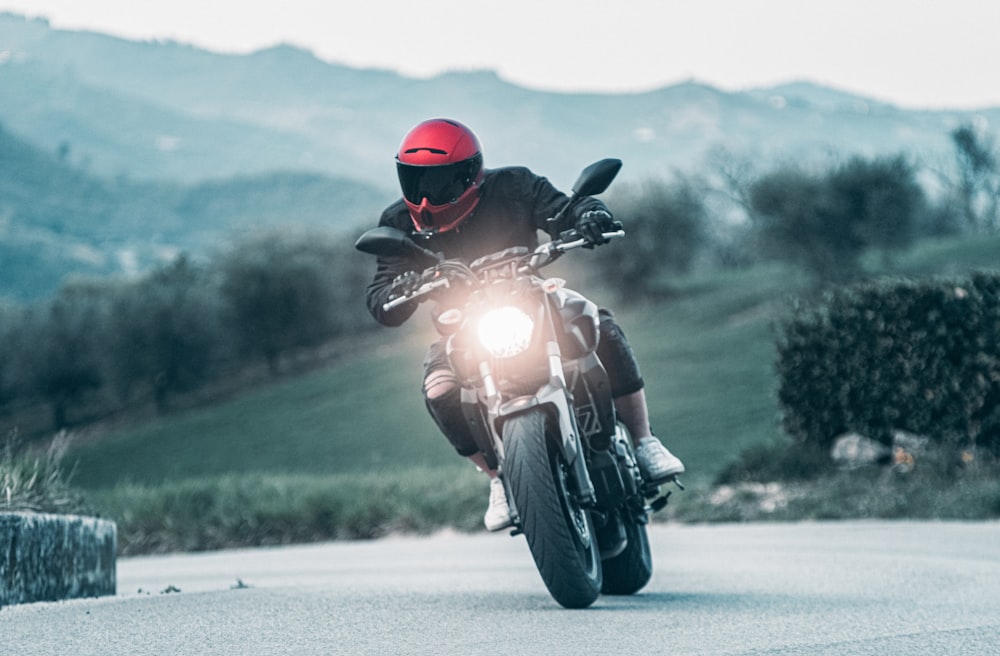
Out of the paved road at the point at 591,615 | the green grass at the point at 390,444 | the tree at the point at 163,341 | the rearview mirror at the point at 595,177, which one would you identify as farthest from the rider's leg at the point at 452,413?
the tree at the point at 163,341

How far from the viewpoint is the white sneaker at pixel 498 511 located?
6.35 m

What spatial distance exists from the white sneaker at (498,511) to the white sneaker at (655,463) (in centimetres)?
75

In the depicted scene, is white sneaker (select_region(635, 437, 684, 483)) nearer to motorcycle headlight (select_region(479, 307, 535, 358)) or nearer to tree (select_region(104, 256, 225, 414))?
motorcycle headlight (select_region(479, 307, 535, 358))

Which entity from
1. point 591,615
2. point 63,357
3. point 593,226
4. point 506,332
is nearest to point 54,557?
point 506,332

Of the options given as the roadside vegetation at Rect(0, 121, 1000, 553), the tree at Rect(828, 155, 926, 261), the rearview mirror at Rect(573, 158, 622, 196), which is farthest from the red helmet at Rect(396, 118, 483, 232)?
the tree at Rect(828, 155, 926, 261)

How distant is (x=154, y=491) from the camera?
1936cm

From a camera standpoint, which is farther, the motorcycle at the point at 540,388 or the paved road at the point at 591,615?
the motorcycle at the point at 540,388

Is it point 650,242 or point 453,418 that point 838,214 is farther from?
point 453,418

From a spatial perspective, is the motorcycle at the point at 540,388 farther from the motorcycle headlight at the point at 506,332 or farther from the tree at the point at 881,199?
the tree at the point at 881,199

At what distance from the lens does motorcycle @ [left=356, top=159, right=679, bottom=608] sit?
6035 mm

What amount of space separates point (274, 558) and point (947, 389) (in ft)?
23.9

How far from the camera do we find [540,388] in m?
6.20

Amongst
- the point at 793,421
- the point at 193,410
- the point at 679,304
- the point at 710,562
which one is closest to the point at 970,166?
the point at 679,304

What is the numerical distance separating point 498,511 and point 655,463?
877mm
